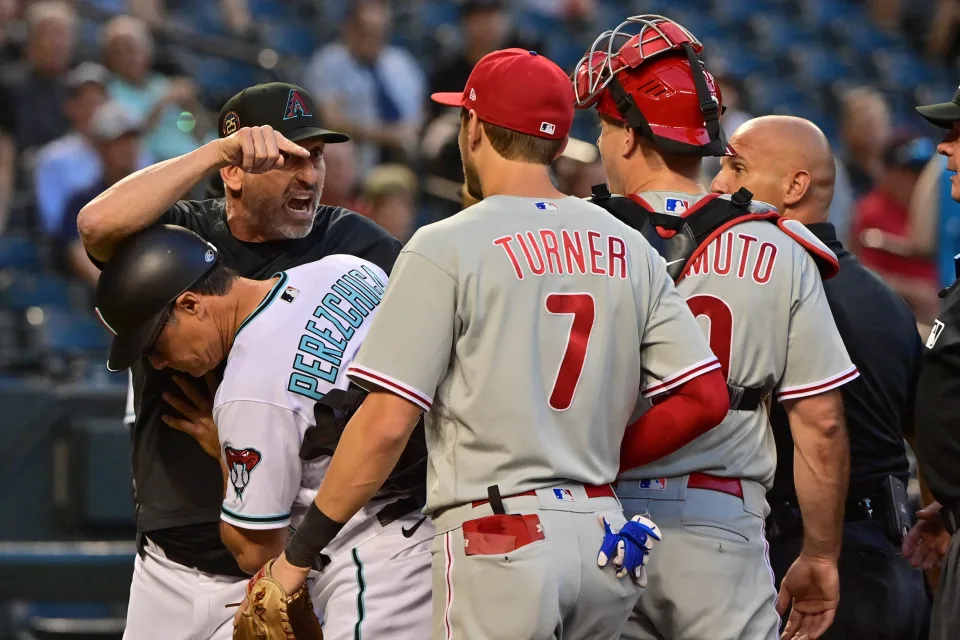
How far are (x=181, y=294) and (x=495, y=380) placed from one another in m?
1.07

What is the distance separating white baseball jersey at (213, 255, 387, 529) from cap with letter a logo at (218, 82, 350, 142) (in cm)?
63

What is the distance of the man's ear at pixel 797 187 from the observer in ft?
13.6

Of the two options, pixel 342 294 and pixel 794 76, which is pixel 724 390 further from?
pixel 794 76

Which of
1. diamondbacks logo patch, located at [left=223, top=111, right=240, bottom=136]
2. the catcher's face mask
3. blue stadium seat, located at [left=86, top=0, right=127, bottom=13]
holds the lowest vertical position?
blue stadium seat, located at [left=86, top=0, right=127, bottom=13]

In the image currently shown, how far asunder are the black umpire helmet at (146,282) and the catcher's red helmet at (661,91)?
115 centimetres

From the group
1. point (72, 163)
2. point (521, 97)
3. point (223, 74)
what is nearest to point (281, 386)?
point (521, 97)

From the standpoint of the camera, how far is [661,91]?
3.53 m

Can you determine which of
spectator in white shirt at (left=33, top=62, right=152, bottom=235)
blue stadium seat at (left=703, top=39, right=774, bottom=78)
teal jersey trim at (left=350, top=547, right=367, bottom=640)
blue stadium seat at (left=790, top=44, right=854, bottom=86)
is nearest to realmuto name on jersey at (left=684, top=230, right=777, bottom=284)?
teal jersey trim at (left=350, top=547, right=367, bottom=640)

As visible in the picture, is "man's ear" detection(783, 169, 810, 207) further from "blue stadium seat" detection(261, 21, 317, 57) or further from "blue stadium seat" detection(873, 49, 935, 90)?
"blue stadium seat" detection(873, 49, 935, 90)

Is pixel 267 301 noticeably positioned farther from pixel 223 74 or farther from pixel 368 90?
pixel 223 74

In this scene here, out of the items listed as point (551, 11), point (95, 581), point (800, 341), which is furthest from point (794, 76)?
point (800, 341)

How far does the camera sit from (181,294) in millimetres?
3562

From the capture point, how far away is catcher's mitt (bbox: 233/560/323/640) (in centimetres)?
302

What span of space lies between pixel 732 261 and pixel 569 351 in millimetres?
696
